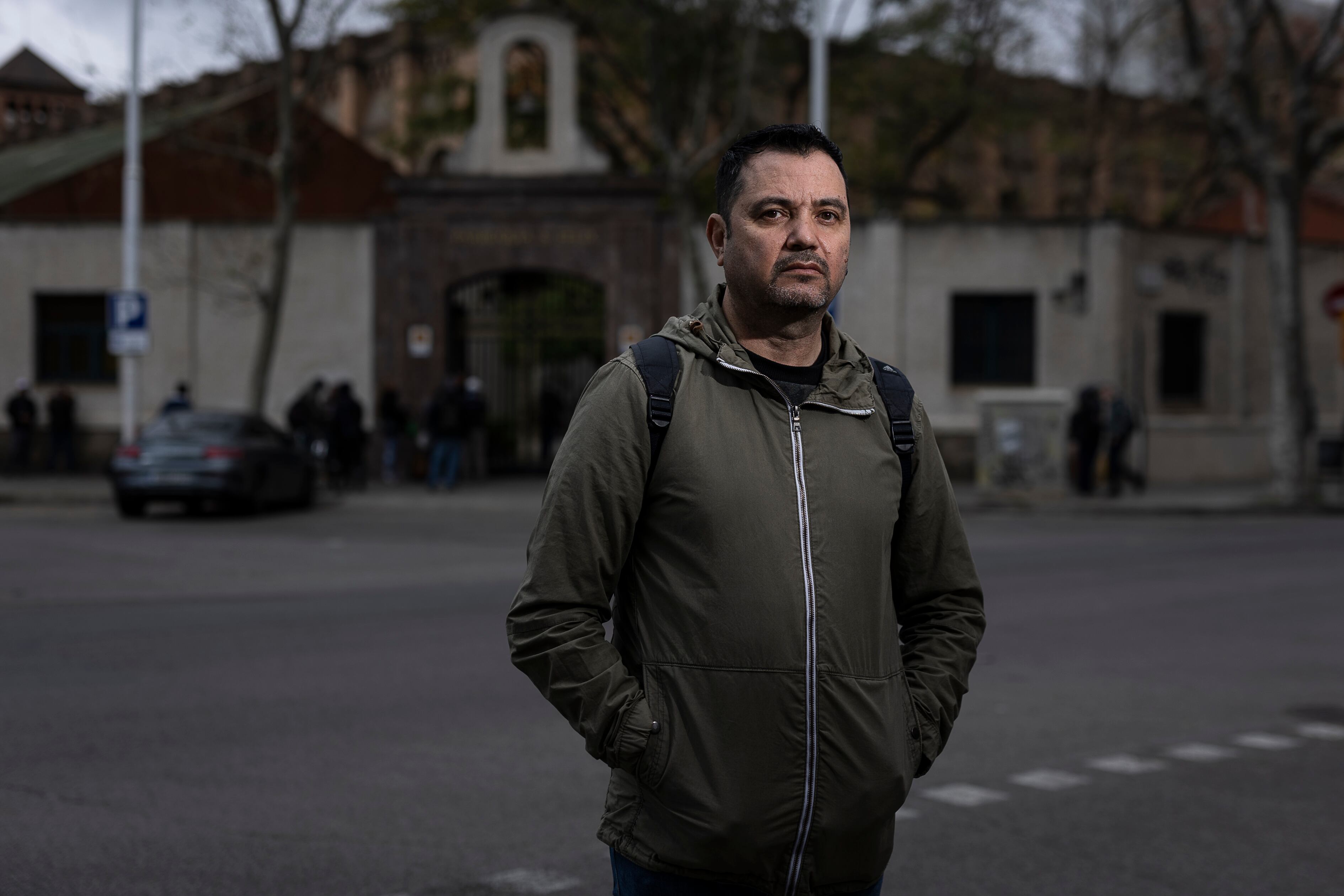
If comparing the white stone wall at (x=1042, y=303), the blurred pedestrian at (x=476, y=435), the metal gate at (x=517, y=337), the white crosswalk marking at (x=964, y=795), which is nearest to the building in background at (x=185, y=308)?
the metal gate at (x=517, y=337)

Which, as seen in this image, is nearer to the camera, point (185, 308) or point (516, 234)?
point (516, 234)

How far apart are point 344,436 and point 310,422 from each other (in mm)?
911

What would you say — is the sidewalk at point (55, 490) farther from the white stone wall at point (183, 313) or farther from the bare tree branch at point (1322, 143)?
the bare tree branch at point (1322, 143)

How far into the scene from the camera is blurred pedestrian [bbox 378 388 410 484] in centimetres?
2612

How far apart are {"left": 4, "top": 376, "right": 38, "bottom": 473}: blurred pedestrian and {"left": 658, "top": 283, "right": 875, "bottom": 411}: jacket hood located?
26.9 metres

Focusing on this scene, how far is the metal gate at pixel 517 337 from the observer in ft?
91.5

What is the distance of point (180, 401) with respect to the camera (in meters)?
25.8

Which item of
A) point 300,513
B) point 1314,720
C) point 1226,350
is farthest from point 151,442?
point 1226,350

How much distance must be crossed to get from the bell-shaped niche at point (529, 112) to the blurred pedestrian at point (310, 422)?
5088 mm

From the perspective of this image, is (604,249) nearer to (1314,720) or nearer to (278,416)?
(278,416)

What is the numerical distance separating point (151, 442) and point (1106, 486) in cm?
1614

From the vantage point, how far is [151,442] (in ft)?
64.1

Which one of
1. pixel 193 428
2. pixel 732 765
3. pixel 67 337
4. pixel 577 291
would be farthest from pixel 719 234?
pixel 67 337

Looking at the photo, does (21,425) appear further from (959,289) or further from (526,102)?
(959,289)
